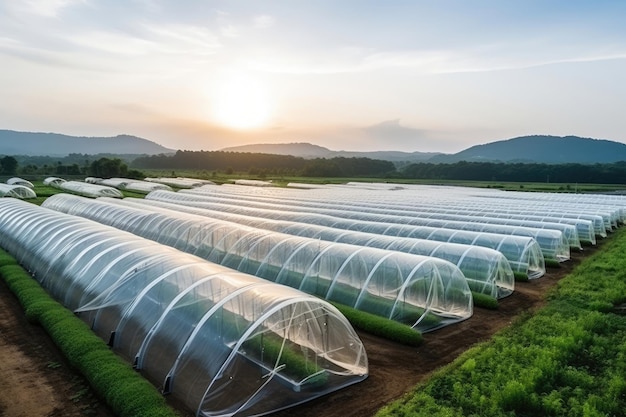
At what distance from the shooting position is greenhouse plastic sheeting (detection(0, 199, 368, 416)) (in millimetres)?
9477

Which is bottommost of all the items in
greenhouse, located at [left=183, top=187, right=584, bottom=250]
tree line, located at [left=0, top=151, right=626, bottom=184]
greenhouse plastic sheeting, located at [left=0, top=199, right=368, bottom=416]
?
greenhouse plastic sheeting, located at [left=0, top=199, right=368, bottom=416]

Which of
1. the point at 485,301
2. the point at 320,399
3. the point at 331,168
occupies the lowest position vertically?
the point at 320,399

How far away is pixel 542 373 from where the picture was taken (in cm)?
1052

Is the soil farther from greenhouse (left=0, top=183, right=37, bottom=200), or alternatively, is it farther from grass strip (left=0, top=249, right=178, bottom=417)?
greenhouse (left=0, top=183, right=37, bottom=200)

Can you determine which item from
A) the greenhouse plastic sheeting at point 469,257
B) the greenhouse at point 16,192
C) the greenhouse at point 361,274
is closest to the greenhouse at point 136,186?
the greenhouse at point 16,192

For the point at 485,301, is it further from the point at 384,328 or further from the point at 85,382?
the point at 85,382

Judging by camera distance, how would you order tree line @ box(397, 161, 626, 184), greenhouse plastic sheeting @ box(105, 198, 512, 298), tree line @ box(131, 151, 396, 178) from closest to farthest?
1. greenhouse plastic sheeting @ box(105, 198, 512, 298)
2. tree line @ box(397, 161, 626, 184)
3. tree line @ box(131, 151, 396, 178)

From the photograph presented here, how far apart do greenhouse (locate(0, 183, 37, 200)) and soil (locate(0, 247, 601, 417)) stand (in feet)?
130

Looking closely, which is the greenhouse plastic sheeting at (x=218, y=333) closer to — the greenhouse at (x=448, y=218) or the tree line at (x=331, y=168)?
the greenhouse at (x=448, y=218)

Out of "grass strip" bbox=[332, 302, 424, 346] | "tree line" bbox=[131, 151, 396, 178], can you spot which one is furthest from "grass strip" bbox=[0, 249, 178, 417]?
"tree line" bbox=[131, 151, 396, 178]

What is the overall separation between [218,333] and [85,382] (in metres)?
3.31

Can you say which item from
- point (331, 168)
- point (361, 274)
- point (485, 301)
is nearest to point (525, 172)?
point (331, 168)

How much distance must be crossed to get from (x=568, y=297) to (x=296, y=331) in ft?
40.9

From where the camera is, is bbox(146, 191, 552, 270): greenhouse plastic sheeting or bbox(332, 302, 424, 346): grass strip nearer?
bbox(332, 302, 424, 346): grass strip
